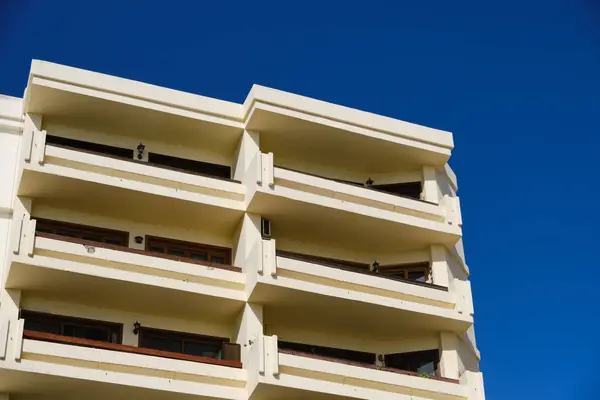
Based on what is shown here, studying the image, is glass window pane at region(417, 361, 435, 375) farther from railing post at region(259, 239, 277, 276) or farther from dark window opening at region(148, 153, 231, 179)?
dark window opening at region(148, 153, 231, 179)

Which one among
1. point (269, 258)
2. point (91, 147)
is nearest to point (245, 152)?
point (269, 258)

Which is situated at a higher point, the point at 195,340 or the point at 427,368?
the point at 195,340

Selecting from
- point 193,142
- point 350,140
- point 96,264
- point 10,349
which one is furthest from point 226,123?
point 10,349

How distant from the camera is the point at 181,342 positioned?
30781mm

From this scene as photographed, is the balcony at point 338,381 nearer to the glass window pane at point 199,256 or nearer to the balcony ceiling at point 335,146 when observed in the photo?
the glass window pane at point 199,256

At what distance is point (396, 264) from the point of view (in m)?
34.2

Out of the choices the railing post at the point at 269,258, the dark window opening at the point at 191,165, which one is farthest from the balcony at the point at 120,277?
the dark window opening at the point at 191,165

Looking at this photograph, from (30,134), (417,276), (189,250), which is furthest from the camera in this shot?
(417,276)

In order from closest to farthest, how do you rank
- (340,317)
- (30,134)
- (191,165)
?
(30,134) < (340,317) < (191,165)

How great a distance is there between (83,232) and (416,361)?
10.3m

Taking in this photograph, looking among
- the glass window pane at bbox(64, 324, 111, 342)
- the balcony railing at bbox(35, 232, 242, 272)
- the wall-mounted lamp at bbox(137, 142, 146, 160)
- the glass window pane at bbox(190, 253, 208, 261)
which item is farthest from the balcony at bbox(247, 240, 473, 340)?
the wall-mounted lamp at bbox(137, 142, 146, 160)

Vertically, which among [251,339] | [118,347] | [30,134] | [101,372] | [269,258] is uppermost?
[30,134]

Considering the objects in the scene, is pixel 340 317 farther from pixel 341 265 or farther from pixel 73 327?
pixel 73 327

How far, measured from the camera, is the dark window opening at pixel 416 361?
32250mm
